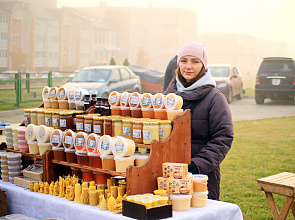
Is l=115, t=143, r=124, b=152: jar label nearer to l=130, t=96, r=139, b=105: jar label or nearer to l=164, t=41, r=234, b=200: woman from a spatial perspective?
l=130, t=96, r=139, b=105: jar label

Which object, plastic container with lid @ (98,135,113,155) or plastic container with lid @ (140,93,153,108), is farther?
plastic container with lid @ (140,93,153,108)

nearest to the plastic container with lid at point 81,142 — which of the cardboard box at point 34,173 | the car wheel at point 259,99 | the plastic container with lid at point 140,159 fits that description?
the plastic container with lid at point 140,159

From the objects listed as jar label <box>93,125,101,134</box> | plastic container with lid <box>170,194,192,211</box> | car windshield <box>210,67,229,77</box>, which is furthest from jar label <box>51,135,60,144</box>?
car windshield <box>210,67,229,77</box>

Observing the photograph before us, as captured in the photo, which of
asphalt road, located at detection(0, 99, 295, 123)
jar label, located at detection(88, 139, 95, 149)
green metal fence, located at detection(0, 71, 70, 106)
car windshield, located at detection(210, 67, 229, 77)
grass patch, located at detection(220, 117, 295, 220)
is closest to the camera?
jar label, located at detection(88, 139, 95, 149)

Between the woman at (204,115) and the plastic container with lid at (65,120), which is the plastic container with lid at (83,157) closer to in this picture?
the plastic container with lid at (65,120)

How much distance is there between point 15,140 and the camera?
12.1 ft

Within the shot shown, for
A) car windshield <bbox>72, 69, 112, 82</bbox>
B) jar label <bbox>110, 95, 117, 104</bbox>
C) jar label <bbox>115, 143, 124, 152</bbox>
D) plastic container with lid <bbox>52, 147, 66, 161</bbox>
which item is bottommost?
plastic container with lid <bbox>52, 147, 66, 161</bbox>

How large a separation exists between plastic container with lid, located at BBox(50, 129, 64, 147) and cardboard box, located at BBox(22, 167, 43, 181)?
31cm

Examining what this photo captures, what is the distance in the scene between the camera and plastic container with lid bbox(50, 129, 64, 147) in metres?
3.25

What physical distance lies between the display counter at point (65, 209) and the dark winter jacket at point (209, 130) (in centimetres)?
33

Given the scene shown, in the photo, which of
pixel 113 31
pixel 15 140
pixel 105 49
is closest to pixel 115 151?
pixel 15 140

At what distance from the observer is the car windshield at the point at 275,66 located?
17.9 meters

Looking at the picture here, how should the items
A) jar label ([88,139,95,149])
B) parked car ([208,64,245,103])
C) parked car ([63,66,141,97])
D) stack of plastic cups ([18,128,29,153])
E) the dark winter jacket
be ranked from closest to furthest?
jar label ([88,139,95,149]) → the dark winter jacket → stack of plastic cups ([18,128,29,153]) → parked car ([63,66,141,97]) → parked car ([208,64,245,103])

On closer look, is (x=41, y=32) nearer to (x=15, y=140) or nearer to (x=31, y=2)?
(x=31, y=2)
